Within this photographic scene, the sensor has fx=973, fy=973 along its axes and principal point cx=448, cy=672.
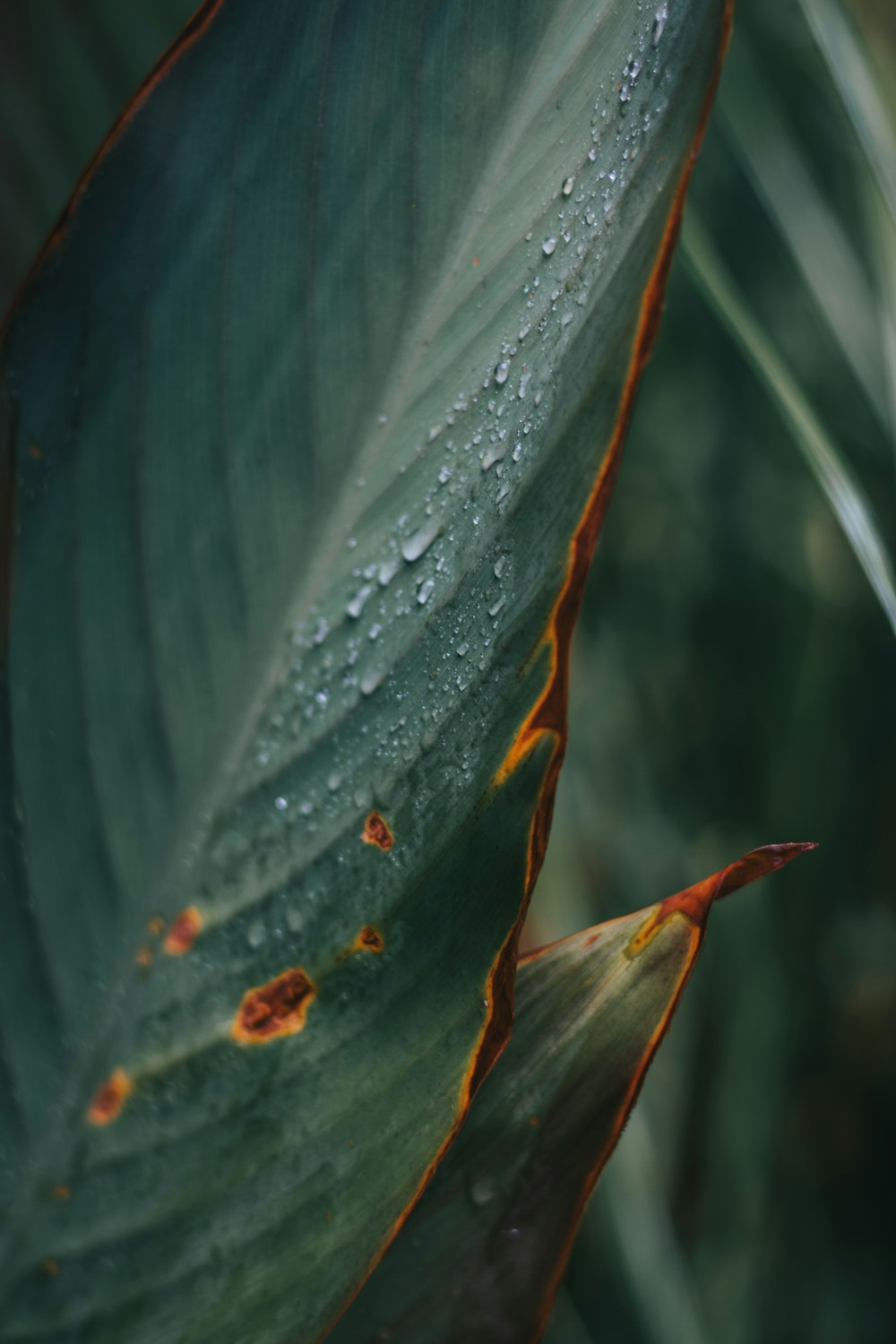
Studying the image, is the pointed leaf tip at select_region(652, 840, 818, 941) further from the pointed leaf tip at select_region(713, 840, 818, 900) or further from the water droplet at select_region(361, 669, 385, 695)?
the water droplet at select_region(361, 669, 385, 695)

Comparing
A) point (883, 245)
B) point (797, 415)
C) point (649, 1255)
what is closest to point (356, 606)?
point (797, 415)

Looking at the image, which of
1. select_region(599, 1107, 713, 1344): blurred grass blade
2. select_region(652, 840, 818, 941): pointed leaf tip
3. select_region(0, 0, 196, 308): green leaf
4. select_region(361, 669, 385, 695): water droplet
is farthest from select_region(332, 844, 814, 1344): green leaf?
select_region(0, 0, 196, 308): green leaf

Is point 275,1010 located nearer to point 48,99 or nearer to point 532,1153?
point 532,1153

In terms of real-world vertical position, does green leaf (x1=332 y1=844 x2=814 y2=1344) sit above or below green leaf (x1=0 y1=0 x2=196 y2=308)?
below

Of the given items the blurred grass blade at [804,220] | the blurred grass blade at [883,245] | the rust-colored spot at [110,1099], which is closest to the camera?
the rust-colored spot at [110,1099]

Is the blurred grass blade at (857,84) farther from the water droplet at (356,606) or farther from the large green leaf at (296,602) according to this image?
the water droplet at (356,606)

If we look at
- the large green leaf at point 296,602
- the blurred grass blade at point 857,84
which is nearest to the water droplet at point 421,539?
the large green leaf at point 296,602

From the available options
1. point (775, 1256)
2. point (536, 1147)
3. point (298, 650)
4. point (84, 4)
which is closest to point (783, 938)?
point (775, 1256)
